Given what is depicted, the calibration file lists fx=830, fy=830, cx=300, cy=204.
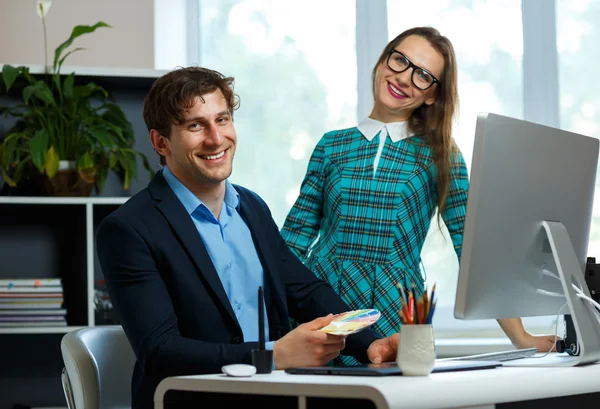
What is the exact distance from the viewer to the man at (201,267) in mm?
1531

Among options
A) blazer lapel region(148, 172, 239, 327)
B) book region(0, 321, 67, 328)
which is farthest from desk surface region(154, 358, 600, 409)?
book region(0, 321, 67, 328)

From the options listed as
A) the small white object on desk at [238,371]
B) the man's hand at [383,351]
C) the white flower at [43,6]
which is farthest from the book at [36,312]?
the small white object on desk at [238,371]

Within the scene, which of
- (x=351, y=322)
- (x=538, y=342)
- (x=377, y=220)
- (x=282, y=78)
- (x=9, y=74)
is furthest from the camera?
(x=282, y=78)

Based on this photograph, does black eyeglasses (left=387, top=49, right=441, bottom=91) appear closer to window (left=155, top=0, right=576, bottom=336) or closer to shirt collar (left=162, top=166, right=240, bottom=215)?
shirt collar (left=162, top=166, right=240, bottom=215)

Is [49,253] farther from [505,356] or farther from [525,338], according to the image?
[505,356]

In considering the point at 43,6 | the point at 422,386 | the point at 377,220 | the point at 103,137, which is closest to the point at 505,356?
the point at 422,386

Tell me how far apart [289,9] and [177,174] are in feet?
6.88

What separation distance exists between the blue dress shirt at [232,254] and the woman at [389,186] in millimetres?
428

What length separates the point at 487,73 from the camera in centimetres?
379

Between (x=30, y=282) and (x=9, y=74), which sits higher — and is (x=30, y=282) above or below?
below

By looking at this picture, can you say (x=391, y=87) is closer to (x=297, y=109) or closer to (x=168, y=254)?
(x=168, y=254)

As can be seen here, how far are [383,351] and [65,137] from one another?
1.94 m

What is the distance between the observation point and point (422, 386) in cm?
117

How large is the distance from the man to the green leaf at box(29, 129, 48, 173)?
123 centimetres
